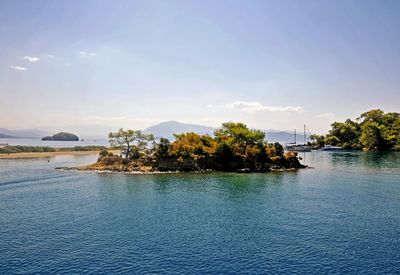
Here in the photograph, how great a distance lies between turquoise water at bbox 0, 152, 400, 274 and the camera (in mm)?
28938

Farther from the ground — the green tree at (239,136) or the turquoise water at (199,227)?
the green tree at (239,136)

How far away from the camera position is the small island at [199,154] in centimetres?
9350

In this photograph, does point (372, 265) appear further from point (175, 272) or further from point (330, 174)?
point (330, 174)

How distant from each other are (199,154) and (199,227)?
5716 centimetres

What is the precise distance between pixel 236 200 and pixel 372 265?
1084 inches

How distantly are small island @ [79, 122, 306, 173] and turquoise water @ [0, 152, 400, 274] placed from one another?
73.8 ft

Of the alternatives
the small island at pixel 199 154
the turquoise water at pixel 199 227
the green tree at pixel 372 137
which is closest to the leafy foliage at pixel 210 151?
the small island at pixel 199 154

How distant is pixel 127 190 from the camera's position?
6412 centimetres

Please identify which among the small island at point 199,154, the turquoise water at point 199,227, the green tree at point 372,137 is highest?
the green tree at point 372,137

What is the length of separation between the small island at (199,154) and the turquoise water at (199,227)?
22.5m

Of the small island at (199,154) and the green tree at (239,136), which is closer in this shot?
the small island at (199,154)

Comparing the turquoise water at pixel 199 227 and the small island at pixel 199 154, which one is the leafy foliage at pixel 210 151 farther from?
the turquoise water at pixel 199 227

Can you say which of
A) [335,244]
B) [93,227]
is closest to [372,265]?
Answer: [335,244]

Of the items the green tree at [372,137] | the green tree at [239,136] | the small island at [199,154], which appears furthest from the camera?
the green tree at [372,137]
